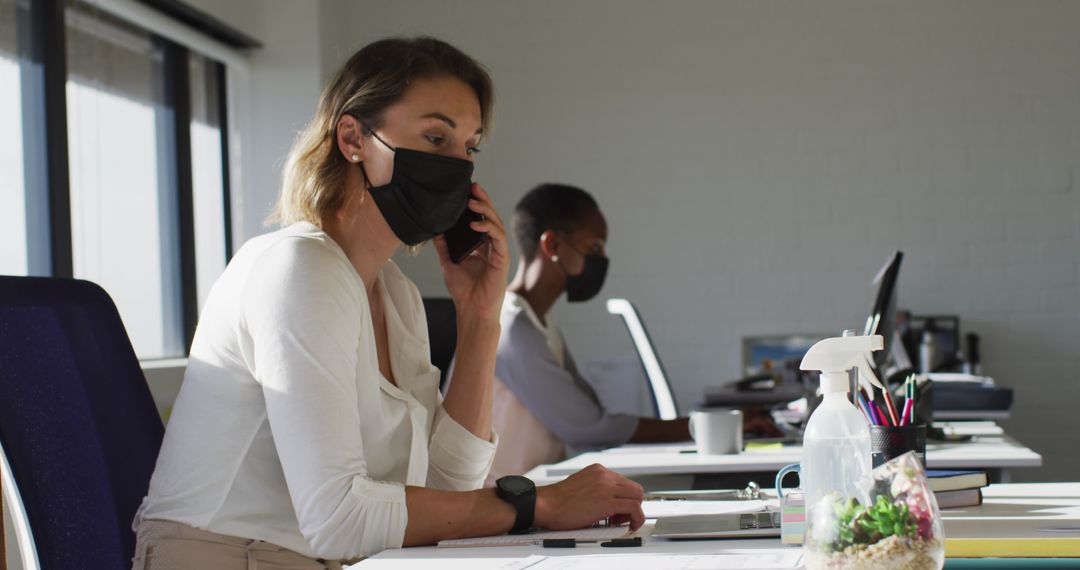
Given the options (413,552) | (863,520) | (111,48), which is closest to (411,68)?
(413,552)

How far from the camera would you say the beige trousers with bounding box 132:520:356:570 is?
1.39 meters

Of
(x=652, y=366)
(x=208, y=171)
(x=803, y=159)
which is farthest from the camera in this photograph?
(x=803, y=159)

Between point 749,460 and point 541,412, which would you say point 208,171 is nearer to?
point 541,412

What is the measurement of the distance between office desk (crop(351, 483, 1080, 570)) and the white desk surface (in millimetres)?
695

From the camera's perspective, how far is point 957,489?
4.91ft

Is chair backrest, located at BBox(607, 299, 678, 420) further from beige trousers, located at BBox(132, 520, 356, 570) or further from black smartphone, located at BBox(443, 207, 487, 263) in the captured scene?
beige trousers, located at BBox(132, 520, 356, 570)

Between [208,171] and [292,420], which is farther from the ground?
→ [208,171]

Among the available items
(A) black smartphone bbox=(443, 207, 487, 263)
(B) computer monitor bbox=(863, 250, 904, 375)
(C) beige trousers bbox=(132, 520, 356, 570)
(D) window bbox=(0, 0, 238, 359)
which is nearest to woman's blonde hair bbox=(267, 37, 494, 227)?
(A) black smartphone bbox=(443, 207, 487, 263)

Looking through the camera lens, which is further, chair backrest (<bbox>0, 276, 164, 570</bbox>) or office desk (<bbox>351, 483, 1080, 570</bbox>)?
chair backrest (<bbox>0, 276, 164, 570</bbox>)

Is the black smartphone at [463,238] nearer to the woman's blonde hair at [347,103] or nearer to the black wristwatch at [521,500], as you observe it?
the woman's blonde hair at [347,103]

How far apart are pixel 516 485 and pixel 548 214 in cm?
193

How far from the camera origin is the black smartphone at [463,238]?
1883 millimetres

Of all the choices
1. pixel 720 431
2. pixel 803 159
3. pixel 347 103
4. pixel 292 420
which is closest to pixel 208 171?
pixel 803 159

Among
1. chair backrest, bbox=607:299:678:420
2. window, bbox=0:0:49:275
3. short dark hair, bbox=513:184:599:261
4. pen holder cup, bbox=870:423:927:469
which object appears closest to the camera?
Result: pen holder cup, bbox=870:423:927:469
